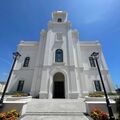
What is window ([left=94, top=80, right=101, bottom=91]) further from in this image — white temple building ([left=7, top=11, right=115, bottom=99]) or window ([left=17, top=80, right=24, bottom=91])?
window ([left=17, top=80, right=24, bottom=91])

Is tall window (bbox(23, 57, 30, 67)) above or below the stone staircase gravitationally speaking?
above

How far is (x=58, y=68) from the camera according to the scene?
722 inches

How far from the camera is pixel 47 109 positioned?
425 inches

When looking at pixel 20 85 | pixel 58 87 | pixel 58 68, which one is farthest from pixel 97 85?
pixel 20 85

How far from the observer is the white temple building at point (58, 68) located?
17266 mm

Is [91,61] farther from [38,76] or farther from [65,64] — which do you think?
[38,76]

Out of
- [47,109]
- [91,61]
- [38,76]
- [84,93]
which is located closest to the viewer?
[47,109]

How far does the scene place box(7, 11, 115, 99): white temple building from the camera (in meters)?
17.3

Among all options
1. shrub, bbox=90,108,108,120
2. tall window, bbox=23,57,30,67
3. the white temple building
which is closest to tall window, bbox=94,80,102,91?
the white temple building

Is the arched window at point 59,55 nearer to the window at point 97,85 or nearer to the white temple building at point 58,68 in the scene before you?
the white temple building at point 58,68

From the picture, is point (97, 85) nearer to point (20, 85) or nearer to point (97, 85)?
point (97, 85)

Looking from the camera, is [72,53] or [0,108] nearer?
[0,108]

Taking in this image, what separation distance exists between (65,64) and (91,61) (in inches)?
250

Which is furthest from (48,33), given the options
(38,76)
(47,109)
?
(47,109)
